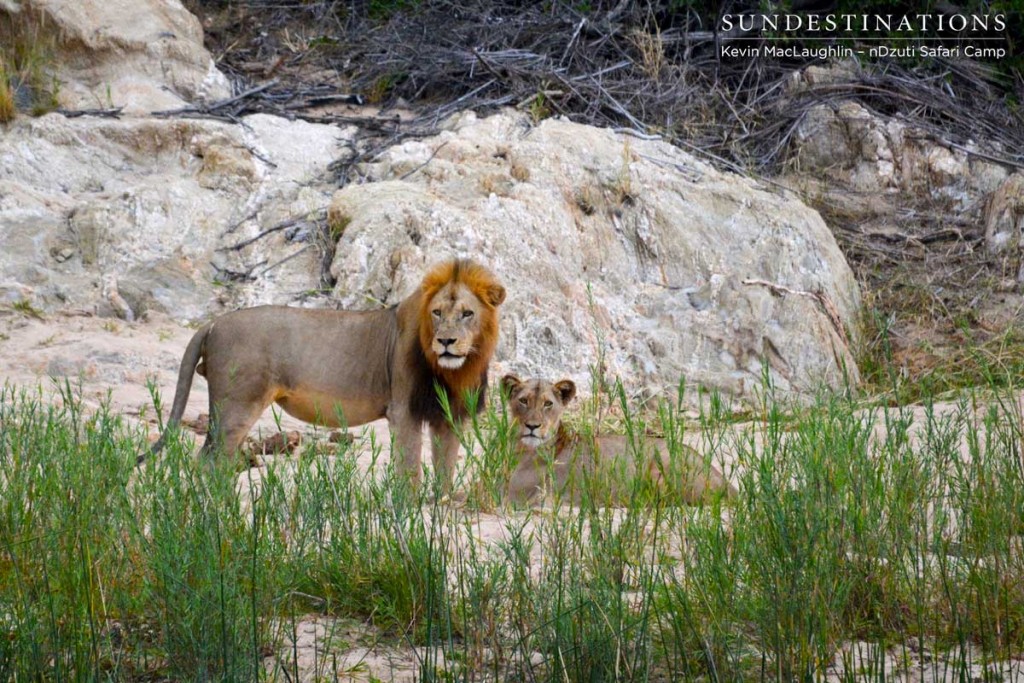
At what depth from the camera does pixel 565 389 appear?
742 cm

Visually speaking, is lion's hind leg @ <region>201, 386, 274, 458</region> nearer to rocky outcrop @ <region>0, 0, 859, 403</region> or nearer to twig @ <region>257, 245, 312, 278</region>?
rocky outcrop @ <region>0, 0, 859, 403</region>

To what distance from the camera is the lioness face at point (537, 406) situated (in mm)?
7117

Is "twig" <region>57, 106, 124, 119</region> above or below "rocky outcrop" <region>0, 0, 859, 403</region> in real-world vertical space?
above

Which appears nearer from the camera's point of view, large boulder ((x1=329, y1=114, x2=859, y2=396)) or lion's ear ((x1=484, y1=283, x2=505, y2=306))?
lion's ear ((x1=484, y1=283, x2=505, y2=306))

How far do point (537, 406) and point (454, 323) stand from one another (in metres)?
0.65

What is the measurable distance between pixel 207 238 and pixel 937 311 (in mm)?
6243

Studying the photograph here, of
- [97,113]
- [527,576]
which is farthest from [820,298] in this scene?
[527,576]

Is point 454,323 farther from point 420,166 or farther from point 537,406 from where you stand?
point 420,166

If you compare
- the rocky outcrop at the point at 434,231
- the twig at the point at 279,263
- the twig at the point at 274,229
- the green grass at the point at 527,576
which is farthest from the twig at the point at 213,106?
the green grass at the point at 527,576

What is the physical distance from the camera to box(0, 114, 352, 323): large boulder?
10.5 m

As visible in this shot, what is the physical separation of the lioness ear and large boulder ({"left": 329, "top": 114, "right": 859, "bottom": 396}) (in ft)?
8.46

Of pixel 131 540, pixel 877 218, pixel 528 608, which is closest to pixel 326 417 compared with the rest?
pixel 131 540

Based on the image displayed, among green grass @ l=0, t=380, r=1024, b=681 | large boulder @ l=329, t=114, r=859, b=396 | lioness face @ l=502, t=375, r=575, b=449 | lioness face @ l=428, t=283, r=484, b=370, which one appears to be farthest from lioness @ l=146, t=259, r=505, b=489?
large boulder @ l=329, t=114, r=859, b=396

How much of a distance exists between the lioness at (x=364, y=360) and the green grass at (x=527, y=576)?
237 centimetres
